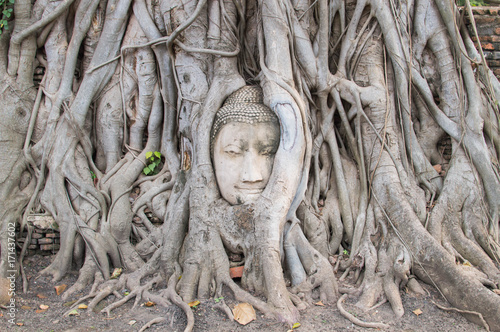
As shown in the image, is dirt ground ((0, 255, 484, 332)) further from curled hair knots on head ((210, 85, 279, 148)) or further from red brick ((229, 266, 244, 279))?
curled hair knots on head ((210, 85, 279, 148))

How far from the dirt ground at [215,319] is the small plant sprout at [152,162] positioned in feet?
4.12

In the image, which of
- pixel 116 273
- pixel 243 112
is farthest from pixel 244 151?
pixel 116 273

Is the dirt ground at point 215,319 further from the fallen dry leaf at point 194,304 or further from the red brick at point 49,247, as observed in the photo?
the red brick at point 49,247

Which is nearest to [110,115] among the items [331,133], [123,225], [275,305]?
[123,225]

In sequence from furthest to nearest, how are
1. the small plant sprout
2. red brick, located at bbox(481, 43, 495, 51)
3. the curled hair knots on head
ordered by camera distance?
red brick, located at bbox(481, 43, 495, 51)
the small plant sprout
the curled hair knots on head

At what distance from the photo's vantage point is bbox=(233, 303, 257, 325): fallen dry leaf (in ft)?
7.38

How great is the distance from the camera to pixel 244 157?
2.81 meters

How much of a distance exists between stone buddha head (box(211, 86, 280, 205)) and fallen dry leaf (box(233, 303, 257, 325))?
75 cm

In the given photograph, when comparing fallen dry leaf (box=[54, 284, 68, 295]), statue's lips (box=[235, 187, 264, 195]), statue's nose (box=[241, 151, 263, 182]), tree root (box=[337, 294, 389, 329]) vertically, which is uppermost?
statue's nose (box=[241, 151, 263, 182])

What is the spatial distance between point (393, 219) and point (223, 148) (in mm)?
1436

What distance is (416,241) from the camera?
2.67 meters

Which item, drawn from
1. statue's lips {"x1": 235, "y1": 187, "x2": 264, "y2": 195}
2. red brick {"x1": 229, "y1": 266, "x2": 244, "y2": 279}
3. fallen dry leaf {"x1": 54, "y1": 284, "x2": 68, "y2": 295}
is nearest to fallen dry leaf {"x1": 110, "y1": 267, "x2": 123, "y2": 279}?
fallen dry leaf {"x1": 54, "y1": 284, "x2": 68, "y2": 295}

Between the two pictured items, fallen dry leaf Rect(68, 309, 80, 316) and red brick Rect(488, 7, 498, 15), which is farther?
red brick Rect(488, 7, 498, 15)

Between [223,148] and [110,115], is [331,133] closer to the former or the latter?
[223,148]
